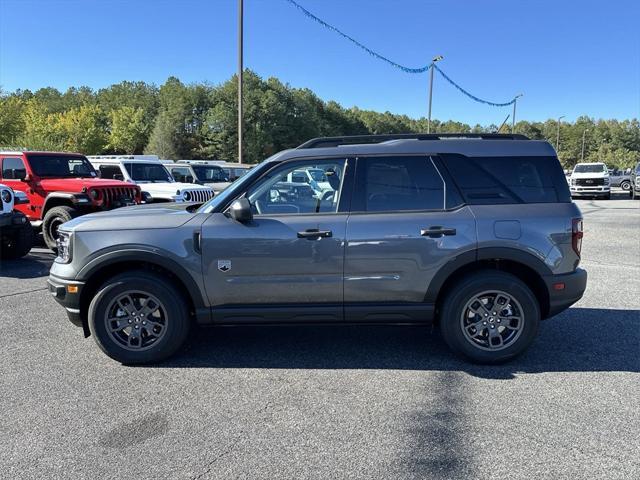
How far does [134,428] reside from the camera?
3207 mm

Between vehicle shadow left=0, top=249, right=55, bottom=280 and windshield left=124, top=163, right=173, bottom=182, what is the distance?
4096 millimetres

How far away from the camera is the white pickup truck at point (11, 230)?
335 inches

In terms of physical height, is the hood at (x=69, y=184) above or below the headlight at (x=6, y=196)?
above

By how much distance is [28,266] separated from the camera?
335 inches

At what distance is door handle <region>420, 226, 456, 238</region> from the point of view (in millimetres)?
4070

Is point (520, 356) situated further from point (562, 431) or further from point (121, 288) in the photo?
point (121, 288)

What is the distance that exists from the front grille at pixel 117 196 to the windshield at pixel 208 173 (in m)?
7.01

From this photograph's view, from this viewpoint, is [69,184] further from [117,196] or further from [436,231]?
[436,231]

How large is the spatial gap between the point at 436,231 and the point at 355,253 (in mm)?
695

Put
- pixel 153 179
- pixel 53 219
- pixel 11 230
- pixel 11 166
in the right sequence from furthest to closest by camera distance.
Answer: pixel 153 179 < pixel 11 166 < pixel 53 219 < pixel 11 230

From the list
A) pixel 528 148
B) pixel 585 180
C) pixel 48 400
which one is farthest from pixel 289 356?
pixel 585 180

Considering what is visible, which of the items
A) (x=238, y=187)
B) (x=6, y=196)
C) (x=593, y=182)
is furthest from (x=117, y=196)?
(x=593, y=182)

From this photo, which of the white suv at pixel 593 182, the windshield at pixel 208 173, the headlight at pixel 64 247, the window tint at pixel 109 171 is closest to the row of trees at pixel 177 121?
the windshield at pixel 208 173

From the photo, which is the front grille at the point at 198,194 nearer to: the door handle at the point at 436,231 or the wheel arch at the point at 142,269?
the wheel arch at the point at 142,269
